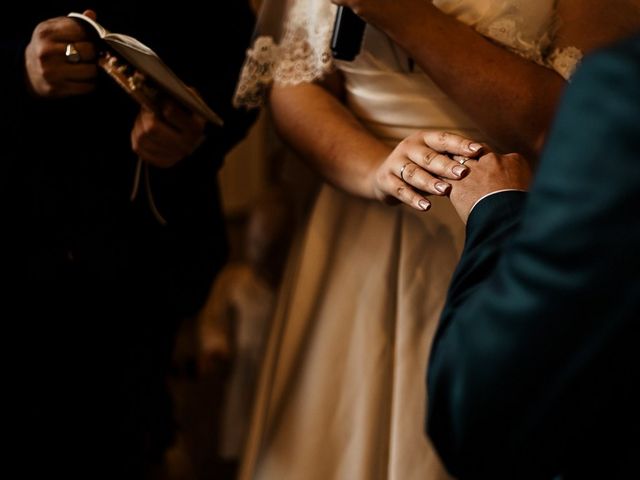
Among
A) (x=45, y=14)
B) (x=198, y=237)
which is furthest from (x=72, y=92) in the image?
(x=198, y=237)

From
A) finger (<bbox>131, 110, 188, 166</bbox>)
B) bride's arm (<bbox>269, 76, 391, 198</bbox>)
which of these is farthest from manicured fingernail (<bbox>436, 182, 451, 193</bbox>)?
finger (<bbox>131, 110, 188, 166</bbox>)

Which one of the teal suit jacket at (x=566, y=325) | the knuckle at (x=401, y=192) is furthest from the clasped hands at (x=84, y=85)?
the teal suit jacket at (x=566, y=325)

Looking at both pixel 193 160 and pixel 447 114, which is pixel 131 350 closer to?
pixel 193 160

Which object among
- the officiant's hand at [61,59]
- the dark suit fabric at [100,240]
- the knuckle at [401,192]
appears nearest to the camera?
the knuckle at [401,192]

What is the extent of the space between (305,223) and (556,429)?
783 mm

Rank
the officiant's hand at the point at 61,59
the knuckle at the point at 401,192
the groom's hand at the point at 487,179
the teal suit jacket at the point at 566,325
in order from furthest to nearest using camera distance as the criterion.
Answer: the officiant's hand at the point at 61,59, the knuckle at the point at 401,192, the groom's hand at the point at 487,179, the teal suit jacket at the point at 566,325

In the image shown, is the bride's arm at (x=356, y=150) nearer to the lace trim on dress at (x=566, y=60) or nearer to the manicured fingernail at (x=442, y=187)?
the manicured fingernail at (x=442, y=187)

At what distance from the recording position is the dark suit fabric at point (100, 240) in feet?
3.70

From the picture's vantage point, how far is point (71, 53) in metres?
1.01

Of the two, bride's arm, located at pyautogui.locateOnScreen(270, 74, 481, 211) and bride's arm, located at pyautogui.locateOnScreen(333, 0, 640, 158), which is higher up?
bride's arm, located at pyautogui.locateOnScreen(333, 0, 640, 158)

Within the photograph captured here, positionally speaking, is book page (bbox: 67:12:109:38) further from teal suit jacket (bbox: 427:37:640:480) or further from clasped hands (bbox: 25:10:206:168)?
teal suit jacket (bbox: 427:37:640:480)

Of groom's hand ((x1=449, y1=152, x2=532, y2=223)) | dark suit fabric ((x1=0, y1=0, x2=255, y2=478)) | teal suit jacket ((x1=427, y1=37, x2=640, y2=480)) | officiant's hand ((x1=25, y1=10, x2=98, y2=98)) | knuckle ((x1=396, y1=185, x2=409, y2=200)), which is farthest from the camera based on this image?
dark suit fabric ((x1=0, y1=0, x2=255, y2=478))

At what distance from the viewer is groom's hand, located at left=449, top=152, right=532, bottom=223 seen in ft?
2.52

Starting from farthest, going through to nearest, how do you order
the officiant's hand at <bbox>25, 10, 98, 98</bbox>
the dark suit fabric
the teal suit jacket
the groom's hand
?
the dark suit fabric < the officiant's hand at <bbox>25, 10, 98, 98</bbox> < the groom's hand < the teal suit jacket
